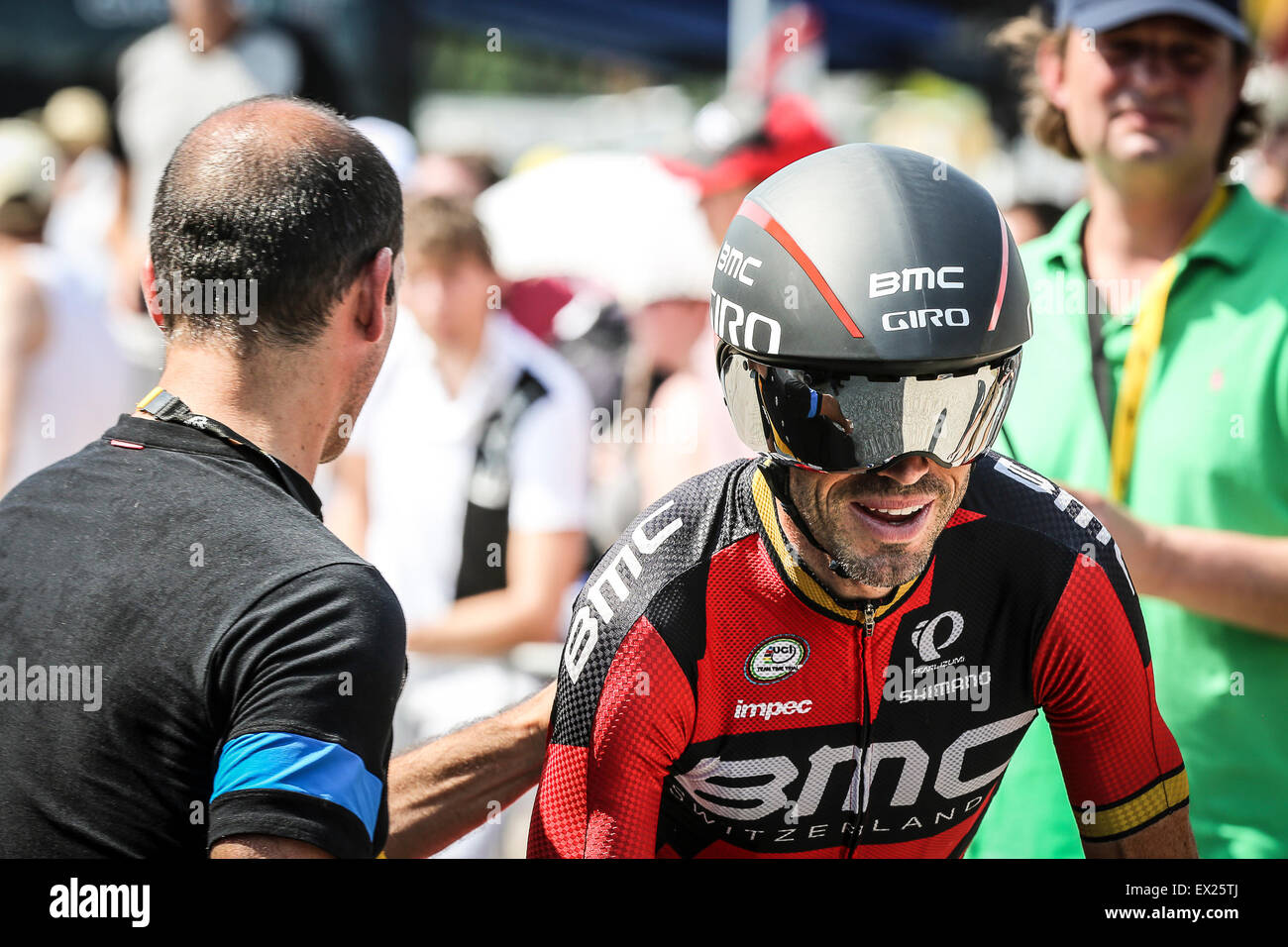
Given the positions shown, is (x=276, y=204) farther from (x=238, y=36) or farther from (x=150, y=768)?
(x=238, y=36)

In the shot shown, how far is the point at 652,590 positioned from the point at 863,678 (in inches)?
16.1

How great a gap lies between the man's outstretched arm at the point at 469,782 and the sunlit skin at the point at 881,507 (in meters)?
0.67

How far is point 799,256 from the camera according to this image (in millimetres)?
2195

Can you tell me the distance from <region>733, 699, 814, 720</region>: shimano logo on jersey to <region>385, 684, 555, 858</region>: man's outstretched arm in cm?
43

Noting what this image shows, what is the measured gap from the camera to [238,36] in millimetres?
7844

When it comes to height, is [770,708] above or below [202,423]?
below

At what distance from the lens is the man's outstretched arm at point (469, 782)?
8.54 feet

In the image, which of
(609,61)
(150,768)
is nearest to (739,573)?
(150,768)

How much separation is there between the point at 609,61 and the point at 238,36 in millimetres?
14032
